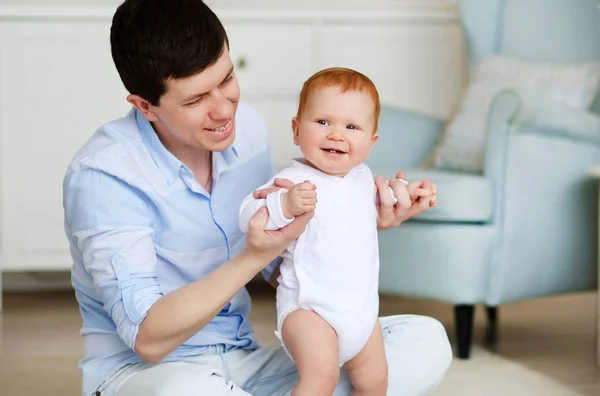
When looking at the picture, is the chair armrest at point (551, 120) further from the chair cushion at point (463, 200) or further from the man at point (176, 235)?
the man at point (176, 235)

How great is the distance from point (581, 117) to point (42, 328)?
1.79 m

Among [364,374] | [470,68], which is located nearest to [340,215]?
[364,374]

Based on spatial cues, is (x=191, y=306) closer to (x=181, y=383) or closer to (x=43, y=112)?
(x=181, y=383)

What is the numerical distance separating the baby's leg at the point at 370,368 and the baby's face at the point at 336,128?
29cm

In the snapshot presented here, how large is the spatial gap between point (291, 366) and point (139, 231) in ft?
1.26

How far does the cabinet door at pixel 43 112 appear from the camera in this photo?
10.2ft

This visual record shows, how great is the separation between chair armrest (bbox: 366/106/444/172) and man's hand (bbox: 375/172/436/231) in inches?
51.7

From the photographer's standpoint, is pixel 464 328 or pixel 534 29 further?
pixel 534 29

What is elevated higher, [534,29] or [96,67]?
[534,29]

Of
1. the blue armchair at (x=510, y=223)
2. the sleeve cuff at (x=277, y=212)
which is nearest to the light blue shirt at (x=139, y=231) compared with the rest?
the sleeve cuff at (x=277, y=212)

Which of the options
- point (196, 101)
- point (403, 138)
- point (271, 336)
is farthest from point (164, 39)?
point (403, 138)

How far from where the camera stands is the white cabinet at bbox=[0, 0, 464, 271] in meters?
3.12

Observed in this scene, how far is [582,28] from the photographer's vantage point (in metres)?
2.92

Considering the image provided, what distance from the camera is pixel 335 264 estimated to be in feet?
4.64
